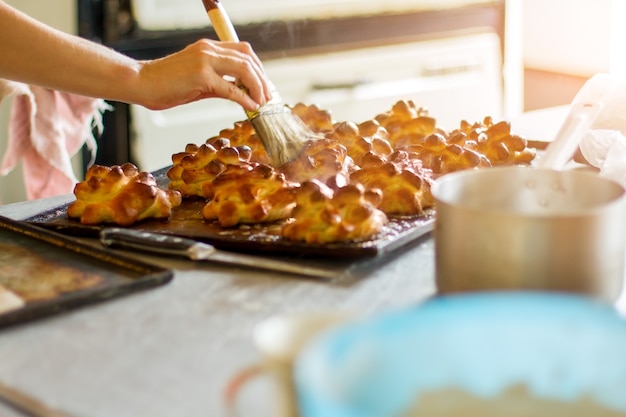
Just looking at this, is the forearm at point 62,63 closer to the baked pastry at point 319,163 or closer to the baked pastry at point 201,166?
the baked pastry at point 201,166

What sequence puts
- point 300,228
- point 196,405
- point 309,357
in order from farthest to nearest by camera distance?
1. point 300,228
2. point 196,405
3. point 309,357

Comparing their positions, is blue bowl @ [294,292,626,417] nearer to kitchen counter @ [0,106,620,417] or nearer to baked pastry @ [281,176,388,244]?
kitchen counter @ [0,106,620,417]

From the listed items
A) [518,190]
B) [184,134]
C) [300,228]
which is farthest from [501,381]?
[184,134]

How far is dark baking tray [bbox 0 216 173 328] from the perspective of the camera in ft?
3.49

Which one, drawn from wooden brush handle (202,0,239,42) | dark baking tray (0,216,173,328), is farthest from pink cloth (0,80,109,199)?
dark baking tray (0,216,173,328)

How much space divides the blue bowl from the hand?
959mm

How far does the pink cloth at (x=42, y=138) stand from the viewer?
2.26 meters

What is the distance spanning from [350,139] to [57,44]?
0.58 meters

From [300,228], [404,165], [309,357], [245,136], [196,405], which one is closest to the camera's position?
[309,357]

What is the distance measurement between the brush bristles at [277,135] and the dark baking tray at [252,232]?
16 centimetres

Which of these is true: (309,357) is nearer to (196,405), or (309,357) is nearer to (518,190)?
(196,405)

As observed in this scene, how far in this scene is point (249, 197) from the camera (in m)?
1.40

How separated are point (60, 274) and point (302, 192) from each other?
0.36 metres

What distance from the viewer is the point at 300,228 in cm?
126
